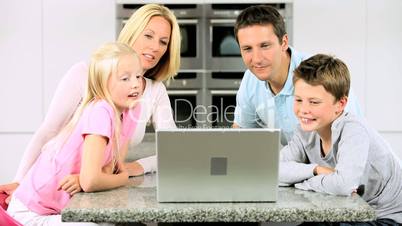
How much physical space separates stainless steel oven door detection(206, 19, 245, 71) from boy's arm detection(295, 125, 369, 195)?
269 cm

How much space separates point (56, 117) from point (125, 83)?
0.43 m

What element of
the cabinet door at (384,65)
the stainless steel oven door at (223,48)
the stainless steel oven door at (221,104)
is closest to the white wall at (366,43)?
the cabinet door at (384,65)

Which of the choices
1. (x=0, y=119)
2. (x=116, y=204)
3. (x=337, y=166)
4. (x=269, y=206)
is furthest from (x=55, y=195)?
(x=0, y=119)

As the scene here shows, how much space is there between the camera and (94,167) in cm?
188

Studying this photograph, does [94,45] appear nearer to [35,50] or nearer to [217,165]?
[35,50]

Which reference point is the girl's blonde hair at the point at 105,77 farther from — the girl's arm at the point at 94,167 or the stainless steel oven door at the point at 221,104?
the stainless steel oven door at the point at 221,104

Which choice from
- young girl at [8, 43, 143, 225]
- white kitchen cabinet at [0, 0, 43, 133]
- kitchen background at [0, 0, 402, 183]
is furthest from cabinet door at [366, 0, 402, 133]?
young girl at [8, 43, 143, 225]

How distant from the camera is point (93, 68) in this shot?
2057 millimetres

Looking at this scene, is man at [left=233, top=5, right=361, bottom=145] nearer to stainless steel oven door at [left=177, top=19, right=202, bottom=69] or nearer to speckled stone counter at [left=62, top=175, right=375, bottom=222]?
speckled stone counter at [left=62, top=175, right=375, bottom=222]

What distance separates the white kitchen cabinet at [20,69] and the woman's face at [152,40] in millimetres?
2232

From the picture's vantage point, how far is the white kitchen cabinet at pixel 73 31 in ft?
14.7

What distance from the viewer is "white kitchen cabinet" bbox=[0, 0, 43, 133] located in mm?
4508

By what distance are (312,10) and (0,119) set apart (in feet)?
6.89

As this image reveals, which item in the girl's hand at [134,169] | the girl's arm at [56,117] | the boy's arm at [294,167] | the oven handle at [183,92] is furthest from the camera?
the oven handle at [183,92]
